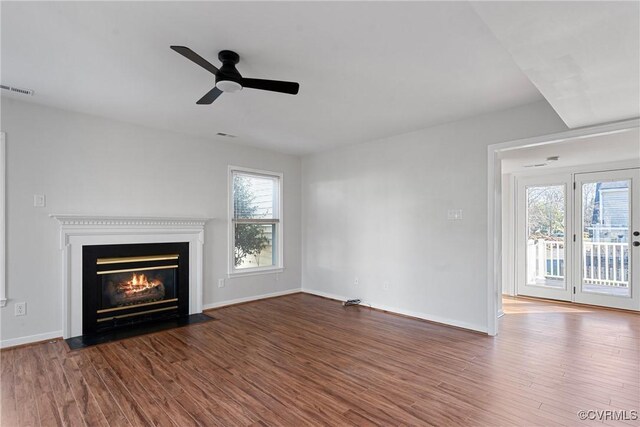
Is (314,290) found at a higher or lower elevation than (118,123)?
lower

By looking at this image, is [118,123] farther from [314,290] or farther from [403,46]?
[314,290]

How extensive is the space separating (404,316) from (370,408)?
2431 millimetres

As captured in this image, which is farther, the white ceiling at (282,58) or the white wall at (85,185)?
the white wall at (85,185)

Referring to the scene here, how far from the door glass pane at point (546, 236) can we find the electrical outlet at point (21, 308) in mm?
7334

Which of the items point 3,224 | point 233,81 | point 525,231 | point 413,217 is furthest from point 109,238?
point 525,231

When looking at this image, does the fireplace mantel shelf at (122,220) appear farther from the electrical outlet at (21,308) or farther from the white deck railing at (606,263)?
the white deck railing at (606,263)

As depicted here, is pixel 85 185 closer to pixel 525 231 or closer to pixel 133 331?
pixel 133 331

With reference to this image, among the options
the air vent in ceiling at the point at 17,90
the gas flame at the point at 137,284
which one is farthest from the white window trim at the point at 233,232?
the air vent in ceiling at the point at 17,90

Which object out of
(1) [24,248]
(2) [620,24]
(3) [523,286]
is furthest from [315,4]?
(3) [523,286]

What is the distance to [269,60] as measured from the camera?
2590mm

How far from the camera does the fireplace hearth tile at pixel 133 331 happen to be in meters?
3.48

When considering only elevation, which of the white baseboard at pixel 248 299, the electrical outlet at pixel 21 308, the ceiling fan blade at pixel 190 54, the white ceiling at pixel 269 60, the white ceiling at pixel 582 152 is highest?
the white ceiling at pixel 269 60

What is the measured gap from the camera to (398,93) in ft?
10.7

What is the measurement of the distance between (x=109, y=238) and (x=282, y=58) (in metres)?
3.04
